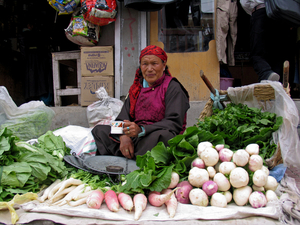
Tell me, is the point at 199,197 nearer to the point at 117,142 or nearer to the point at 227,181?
the point at 227,181

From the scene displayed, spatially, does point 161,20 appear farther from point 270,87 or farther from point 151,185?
point 151,185

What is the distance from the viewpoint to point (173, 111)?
2.30 metres

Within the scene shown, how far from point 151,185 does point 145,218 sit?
226 millimetres

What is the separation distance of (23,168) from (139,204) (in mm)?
900

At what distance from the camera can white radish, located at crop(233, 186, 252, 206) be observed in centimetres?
145

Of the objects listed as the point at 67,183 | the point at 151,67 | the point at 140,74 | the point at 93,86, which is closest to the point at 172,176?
the point at 67,183

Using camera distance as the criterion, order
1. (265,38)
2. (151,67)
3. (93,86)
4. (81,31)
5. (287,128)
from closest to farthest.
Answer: (287,128), (151,67), (265,38), (81,31), (93,86)

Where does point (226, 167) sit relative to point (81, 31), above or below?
below

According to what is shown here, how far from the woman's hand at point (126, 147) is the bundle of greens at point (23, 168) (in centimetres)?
54

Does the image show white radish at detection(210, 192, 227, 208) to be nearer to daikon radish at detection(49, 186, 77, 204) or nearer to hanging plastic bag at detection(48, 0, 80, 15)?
daikon radish at detection(49, 186, 77, 204)

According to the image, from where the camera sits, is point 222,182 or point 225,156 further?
point 225,156

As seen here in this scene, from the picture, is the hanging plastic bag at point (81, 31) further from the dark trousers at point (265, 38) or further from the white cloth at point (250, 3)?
the dark trousers at point (265, 38)

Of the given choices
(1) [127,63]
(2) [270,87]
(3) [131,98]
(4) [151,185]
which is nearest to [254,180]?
(4) [151,185]

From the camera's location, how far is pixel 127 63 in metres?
3.80
